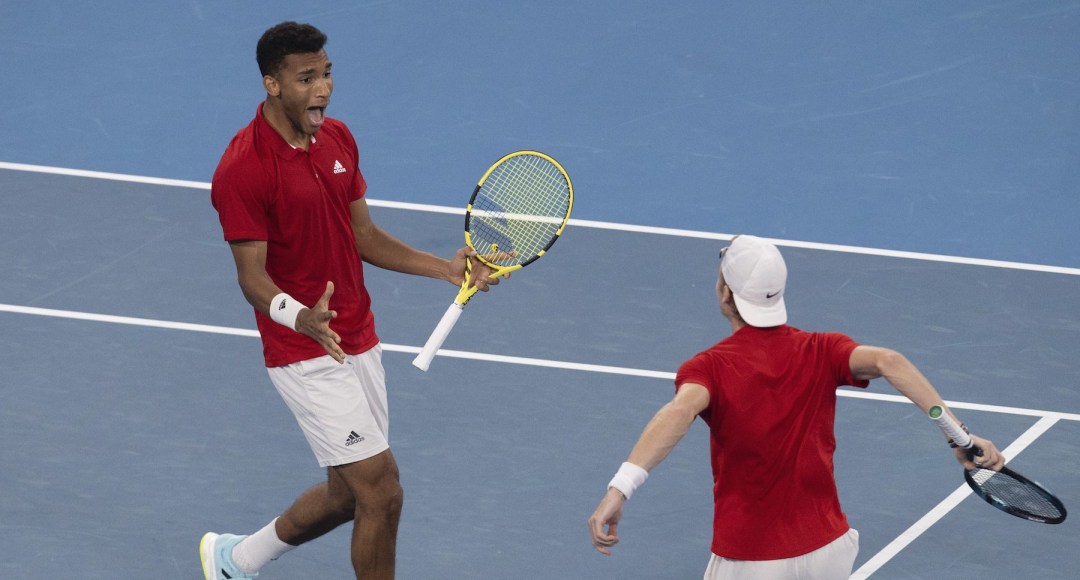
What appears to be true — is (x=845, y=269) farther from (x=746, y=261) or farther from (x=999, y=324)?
(x=746, y=261)

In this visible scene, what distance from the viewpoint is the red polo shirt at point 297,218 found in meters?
6.09

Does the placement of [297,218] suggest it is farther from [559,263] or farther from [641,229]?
[641,229]

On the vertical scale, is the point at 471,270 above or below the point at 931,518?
above

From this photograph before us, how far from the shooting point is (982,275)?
33.6 ft

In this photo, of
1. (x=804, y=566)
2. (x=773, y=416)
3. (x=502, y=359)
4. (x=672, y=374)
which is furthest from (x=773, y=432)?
(x=502, y=359)

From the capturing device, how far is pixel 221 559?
6.87 metres

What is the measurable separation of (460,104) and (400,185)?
117cm

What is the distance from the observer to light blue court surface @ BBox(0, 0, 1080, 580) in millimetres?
7555

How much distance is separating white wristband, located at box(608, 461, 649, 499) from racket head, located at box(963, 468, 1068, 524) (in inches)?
56.8

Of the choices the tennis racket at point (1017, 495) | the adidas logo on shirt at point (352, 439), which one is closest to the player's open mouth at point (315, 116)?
the adidas logo on shirt at point (352, 439)

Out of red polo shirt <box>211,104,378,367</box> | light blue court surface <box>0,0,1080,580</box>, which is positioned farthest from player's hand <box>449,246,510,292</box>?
light blue court surface <box>0,0,1080,580</box>

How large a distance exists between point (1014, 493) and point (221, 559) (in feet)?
Result: 10.7

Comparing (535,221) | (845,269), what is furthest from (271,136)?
(845,269)

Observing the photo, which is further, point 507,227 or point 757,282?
point 507,227
